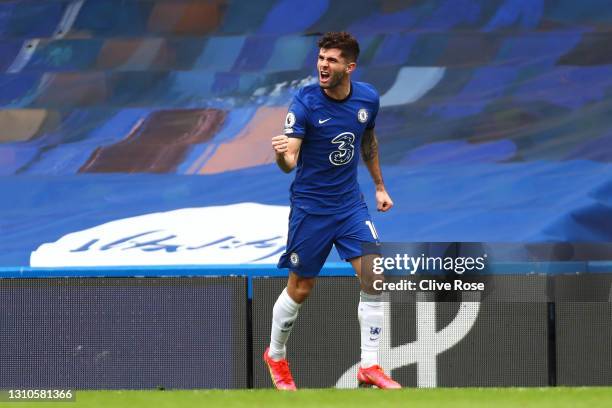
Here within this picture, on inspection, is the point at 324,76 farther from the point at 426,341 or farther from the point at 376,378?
the point at 426,341

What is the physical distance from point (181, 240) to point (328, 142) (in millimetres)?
4088

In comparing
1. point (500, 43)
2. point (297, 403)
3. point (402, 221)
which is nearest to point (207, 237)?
point (402, 221)

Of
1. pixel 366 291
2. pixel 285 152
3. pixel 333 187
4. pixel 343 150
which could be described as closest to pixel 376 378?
pixel 366 291

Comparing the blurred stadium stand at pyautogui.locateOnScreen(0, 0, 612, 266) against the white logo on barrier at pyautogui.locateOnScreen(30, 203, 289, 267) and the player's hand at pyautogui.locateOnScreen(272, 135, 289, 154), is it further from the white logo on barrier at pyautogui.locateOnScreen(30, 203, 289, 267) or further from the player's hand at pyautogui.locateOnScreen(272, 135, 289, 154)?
the player's hand at pyautogui.locateOnScreen(272, 135, 289, 154)

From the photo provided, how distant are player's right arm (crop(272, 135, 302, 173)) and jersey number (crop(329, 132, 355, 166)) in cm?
25

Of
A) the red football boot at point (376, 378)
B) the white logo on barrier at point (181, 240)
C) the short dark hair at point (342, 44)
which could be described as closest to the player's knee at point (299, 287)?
the red football boot at point (376, 378)

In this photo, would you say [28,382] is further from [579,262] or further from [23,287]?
[579,262]

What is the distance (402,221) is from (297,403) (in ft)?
15.6

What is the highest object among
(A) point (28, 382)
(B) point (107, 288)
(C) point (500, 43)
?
(C) point (500, 43)

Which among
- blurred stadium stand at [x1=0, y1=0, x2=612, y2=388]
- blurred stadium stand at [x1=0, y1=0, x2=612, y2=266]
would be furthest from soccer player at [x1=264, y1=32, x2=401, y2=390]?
blurred stadium stand at [x1=0, y1=0, x2=612, y2=266]

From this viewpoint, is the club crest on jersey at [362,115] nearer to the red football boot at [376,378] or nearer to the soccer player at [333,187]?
the soccer player at [333,187]

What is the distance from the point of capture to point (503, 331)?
7160 mm

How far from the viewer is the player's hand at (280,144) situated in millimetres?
5531

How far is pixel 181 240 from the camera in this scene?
9883mm
